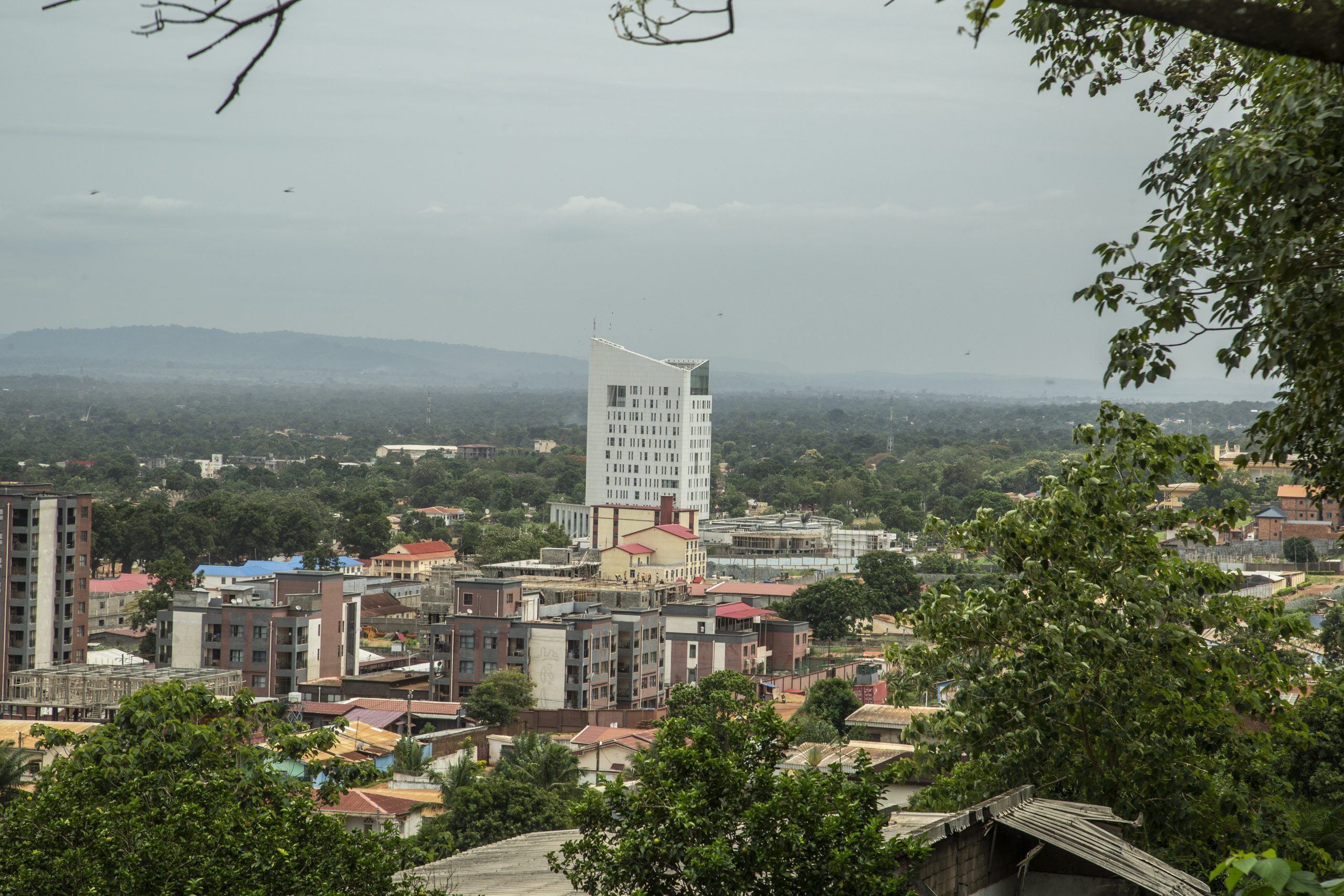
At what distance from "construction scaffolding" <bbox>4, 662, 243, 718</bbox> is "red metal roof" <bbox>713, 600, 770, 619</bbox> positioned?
12526 millimetres

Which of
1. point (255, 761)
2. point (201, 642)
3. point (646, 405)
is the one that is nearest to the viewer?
point (255, 761)

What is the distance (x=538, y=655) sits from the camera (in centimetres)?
2792

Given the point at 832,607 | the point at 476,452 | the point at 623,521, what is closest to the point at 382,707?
the point at 832,607

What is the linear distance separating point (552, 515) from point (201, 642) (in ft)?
125

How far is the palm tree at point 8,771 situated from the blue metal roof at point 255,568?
2536 centimetres

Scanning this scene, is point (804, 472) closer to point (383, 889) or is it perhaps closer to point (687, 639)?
point (687, 639)

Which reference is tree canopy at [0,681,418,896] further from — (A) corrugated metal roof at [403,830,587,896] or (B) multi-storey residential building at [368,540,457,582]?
(B) multi-storey residential building at [368,540,457,582]

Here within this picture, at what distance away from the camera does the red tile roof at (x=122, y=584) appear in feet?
135

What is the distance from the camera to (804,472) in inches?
3410

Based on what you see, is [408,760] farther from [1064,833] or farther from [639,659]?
[1064,833]

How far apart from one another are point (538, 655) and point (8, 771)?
12.8 meters

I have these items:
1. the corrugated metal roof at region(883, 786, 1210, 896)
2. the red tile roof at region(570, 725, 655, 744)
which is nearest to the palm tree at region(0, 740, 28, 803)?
the red tile roof at region(570, 725, 655, 744)

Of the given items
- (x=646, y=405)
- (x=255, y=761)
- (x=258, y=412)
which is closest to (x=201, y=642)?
(x=255, y=761)

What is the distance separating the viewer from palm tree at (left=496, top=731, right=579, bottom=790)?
18234mm
